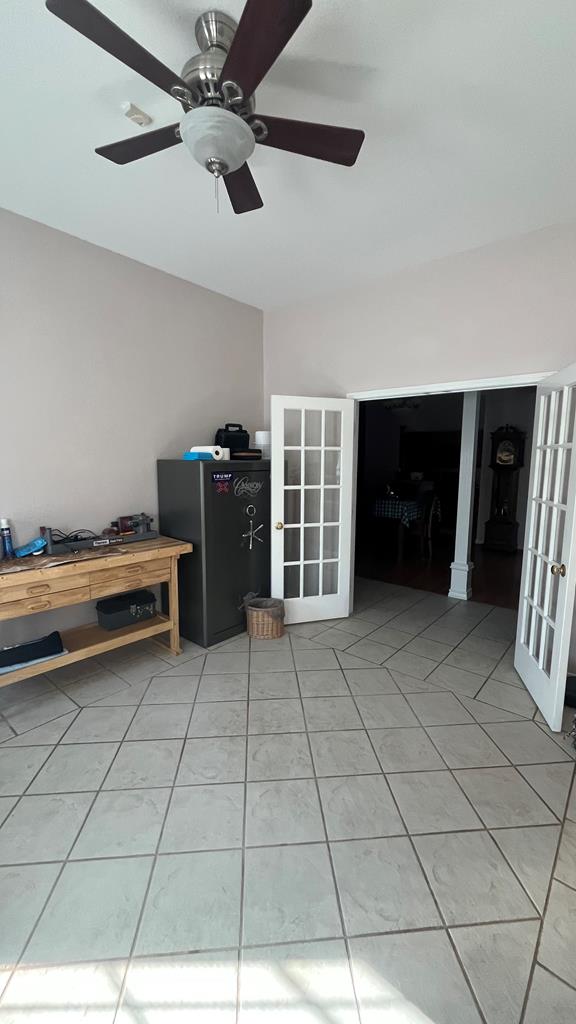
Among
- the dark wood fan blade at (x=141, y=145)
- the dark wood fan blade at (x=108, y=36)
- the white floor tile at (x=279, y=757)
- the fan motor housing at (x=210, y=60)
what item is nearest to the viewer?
the dark wood fan blade at (x=108, y=36)

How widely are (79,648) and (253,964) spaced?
73.3 inches

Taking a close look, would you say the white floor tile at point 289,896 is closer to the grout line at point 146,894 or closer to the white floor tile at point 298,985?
the white floor tile at point 298,985

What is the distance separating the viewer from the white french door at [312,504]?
3508 mm

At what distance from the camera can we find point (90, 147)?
→ 1.98m

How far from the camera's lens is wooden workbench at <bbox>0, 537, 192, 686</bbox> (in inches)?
88.7

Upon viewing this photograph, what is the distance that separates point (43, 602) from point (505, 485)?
621 cm

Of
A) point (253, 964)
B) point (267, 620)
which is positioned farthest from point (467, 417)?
point (253, 964)

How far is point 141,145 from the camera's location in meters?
1.57

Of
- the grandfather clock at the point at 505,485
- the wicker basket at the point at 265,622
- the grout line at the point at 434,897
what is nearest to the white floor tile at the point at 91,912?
the grout line at the point at 434,897

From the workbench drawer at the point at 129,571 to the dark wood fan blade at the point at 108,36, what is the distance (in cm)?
219

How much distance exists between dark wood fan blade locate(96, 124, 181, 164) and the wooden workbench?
191 centimetres

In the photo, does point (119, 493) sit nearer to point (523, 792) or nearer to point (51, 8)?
point (51, 8)

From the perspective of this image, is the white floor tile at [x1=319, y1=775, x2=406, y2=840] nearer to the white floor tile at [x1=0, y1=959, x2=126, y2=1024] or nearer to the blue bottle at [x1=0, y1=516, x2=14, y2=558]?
the white floor tile at [x1=0, y1=959, x2=126, y2=1024]

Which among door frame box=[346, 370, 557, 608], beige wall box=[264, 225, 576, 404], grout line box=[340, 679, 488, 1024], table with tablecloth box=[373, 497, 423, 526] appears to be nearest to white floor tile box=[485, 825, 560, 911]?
grout line box=[340, 679, 488, 1024]
